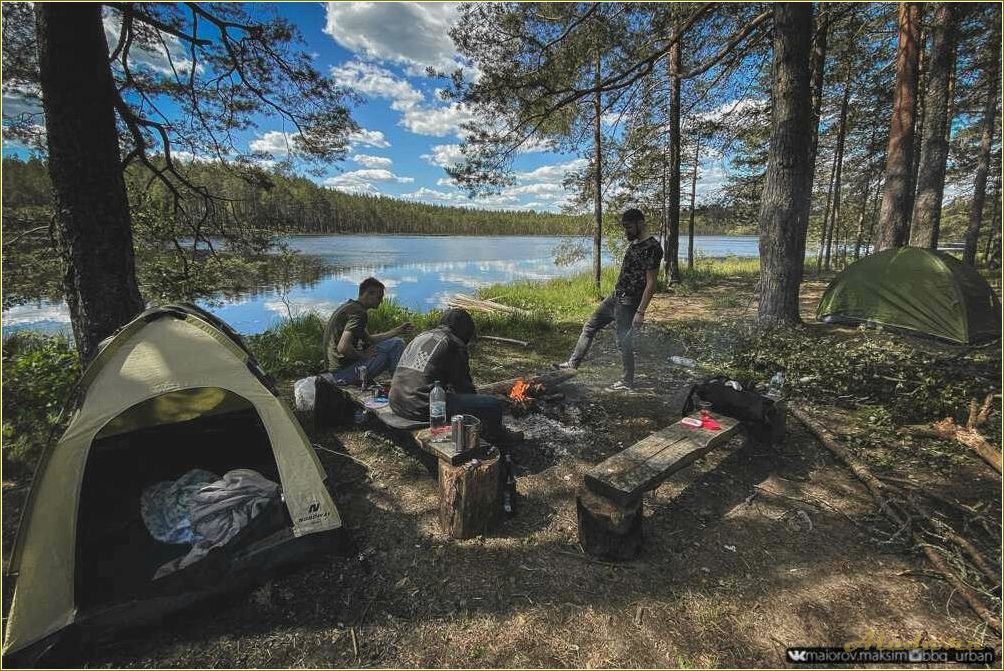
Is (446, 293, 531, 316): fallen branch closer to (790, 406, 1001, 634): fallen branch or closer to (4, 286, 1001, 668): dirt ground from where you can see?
(790, 406, 1001, 634): fallen branch

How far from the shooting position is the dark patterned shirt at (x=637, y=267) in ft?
16.4

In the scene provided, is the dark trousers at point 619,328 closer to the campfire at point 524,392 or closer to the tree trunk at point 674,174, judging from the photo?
the campfire at point 524,392

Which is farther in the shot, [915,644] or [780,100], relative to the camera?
[780,100]

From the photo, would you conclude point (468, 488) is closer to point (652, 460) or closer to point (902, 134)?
point (652, 460)

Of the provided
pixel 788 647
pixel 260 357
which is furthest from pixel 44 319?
pixel 788 647

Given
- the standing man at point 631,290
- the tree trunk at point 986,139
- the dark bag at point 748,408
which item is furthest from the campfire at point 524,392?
the tree trunk at point 986,139

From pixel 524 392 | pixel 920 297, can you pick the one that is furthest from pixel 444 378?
pixel 920 297

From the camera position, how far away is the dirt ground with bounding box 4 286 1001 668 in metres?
2.14

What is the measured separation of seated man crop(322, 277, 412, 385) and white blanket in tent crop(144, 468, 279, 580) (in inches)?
69.3

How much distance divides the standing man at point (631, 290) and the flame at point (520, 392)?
4.42ft

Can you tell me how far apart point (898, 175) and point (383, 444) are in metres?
10.2

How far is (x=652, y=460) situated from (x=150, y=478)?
392 centimetres

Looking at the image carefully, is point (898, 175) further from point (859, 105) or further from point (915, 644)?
point (859, 105)

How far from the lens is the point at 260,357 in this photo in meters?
6.37
